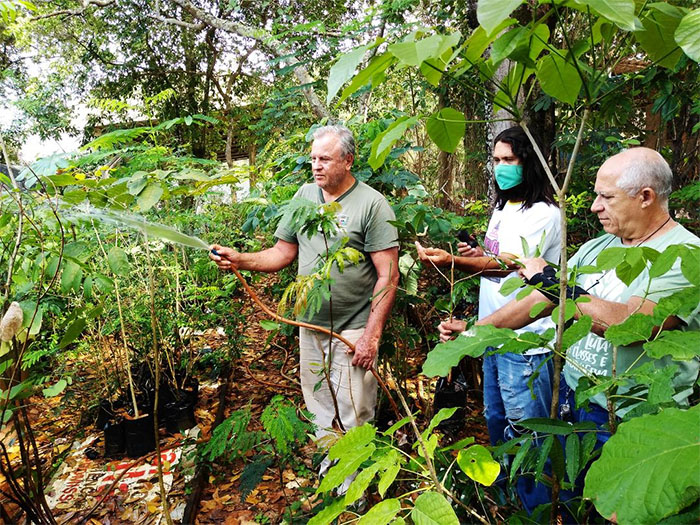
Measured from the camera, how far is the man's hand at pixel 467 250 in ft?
5.79

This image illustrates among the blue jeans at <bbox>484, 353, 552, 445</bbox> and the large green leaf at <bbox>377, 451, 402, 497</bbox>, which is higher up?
the large green leaf at <bbox>377, 451, 402, 497</bbox>

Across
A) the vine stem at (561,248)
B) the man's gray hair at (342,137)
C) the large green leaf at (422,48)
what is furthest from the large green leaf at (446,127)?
the man's gray hair at (342,137)

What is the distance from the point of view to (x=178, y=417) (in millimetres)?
3074

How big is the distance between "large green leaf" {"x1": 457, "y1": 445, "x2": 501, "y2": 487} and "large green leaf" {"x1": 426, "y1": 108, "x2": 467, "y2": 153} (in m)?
0.55

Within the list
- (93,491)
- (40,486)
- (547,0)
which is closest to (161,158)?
(40,486)

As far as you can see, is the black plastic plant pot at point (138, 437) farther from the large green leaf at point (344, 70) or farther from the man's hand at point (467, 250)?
the large green leaf at point (344, 70)

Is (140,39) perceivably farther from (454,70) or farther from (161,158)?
(454,70)

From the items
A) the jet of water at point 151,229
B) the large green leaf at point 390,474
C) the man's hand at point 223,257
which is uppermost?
the jet of water at point 151,229

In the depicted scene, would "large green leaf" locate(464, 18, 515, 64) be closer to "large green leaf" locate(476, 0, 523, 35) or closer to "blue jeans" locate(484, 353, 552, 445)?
"large green leaf" locate(476, 0, 523, 35)

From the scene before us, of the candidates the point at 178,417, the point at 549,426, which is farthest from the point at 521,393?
the point at 178,417

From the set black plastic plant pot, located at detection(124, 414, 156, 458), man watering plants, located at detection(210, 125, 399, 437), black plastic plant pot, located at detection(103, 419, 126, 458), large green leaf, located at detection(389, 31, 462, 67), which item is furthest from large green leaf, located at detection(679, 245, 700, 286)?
black plastic plant pot, located at detection(103, 419, 126, 458)

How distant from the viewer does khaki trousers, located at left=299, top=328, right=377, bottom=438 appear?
7.12 ft

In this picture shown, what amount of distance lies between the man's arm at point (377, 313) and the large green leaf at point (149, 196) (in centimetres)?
105

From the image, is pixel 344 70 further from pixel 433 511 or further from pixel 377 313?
pixel 377 313
